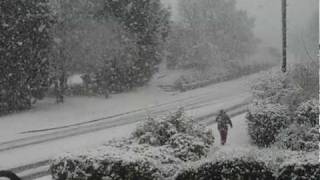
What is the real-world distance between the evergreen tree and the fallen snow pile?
1868 centimetres

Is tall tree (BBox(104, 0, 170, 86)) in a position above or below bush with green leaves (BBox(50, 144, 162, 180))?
above

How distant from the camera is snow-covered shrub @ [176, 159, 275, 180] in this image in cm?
1120

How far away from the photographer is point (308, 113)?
847 inches

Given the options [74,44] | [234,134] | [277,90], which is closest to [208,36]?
[74,44]

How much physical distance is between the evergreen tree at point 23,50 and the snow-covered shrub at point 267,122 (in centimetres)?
1548

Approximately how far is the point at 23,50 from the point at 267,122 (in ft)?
54.4

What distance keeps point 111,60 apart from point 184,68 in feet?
57.8

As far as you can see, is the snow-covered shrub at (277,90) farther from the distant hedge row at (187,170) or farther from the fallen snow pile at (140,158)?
the distant hedge row at (187,170)

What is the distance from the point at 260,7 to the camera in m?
131

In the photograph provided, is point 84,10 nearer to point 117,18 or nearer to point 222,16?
point 117,18

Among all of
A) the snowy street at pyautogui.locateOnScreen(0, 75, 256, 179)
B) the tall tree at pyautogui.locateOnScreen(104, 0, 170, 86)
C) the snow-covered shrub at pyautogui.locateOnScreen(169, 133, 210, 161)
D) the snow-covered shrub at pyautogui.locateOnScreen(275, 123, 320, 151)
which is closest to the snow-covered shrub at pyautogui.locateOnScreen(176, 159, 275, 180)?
the snow-covered shrub at pyautogui.locateOnScreen(169, 133, 210, 161)

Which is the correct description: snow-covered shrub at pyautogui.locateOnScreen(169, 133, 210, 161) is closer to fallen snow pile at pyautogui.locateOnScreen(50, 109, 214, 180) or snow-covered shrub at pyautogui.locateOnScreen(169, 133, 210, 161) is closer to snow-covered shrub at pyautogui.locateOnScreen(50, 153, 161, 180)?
fallen snow pile at pyautogui.locateOnScreen(50, 109, 214, 180)

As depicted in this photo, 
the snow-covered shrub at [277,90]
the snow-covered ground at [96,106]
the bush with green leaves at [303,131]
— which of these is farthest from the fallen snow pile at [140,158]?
the snow-covered ground at [96,106]

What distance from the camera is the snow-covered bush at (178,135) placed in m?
14.0
